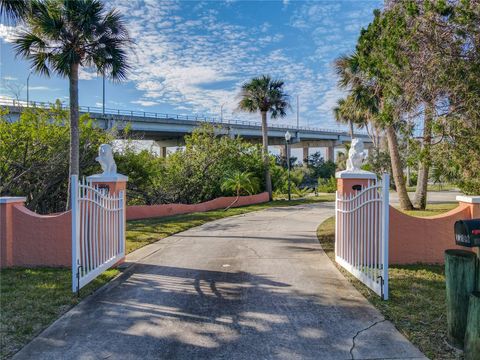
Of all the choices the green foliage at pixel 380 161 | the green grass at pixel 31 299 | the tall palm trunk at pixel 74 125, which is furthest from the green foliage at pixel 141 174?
the green foliage at pixel 380 161

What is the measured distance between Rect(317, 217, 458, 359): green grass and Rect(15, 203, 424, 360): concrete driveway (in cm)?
16

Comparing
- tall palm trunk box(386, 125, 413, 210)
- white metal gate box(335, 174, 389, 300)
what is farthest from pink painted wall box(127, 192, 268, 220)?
white metal gate box(335, 174, 389, 300)

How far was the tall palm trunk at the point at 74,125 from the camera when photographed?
11.1 m

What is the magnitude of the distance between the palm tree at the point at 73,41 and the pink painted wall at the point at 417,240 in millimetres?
8945

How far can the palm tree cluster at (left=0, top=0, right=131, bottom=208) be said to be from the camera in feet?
35.1

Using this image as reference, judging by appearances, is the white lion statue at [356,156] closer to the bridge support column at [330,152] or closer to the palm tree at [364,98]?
the palm tree at [364,98]

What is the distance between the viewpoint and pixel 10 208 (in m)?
6.89

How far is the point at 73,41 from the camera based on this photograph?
11070mm

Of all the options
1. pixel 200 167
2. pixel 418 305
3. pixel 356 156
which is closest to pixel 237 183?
pixel 200 167

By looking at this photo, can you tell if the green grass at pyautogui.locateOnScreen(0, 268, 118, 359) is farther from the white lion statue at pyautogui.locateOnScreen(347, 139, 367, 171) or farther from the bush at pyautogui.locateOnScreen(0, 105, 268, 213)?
the bush at pyautogui.locateOnScreen(0, 105, 268, 213)

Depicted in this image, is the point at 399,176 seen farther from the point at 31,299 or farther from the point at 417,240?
the point at 31,299

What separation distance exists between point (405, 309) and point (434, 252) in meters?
2.93

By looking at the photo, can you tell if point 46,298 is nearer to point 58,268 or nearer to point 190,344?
point 58,268

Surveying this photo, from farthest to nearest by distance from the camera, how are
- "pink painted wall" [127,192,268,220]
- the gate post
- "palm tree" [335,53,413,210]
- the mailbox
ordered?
"pink painted wall" [127,192,268,220] < "palm tree" [335,53,413,210] < the gate post < the mailbox
